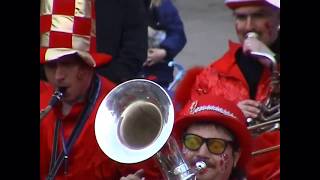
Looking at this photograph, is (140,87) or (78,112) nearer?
(140,87)

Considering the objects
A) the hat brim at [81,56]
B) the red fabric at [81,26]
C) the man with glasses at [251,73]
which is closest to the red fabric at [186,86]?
the man with glasses at [251,73]

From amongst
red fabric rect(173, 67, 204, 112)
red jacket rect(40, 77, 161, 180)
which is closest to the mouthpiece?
red fabric rect(173, 67, 204, 112)

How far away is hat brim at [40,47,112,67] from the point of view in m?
3.48

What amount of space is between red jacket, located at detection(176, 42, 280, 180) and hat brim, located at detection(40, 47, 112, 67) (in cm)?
34

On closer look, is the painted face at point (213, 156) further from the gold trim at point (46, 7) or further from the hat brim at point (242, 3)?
the gold trim at point (46, 7)

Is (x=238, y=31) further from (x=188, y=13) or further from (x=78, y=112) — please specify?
(x=78, y=112)

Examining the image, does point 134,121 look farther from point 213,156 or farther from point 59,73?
point 59,73

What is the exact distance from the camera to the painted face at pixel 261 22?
325cm

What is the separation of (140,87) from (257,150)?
51cm

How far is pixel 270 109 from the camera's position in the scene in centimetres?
325

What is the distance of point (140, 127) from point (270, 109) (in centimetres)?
51

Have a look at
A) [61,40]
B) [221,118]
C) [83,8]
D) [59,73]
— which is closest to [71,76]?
[59,73]

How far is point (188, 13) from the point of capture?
341 cm
